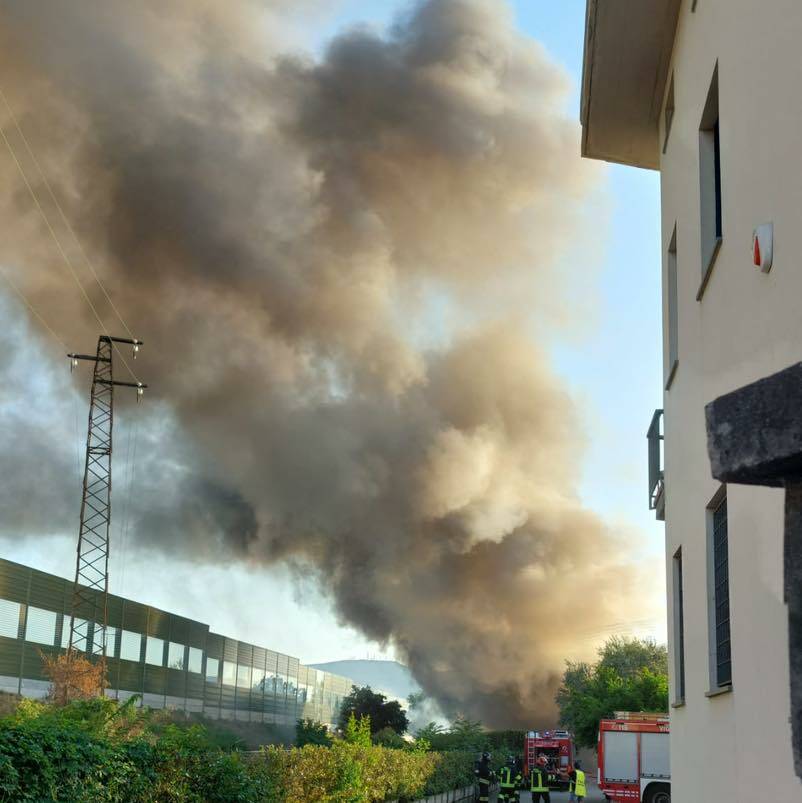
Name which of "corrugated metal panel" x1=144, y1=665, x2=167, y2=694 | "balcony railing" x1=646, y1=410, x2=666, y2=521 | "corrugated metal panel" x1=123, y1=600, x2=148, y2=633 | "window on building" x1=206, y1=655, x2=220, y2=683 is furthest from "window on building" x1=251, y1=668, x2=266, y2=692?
"balcony railing" x1=646, y1=410, x2=666, y2=521

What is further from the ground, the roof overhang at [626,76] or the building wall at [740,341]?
the roof overhang at [626,76]

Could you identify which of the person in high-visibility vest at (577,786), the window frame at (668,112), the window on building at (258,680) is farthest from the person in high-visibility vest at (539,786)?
the window on building at (258,680)

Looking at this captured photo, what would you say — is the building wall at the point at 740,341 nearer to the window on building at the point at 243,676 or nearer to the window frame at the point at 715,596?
the window frame at the point at 715,596

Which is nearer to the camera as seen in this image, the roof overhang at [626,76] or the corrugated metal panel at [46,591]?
the roof overhang at [626,76]

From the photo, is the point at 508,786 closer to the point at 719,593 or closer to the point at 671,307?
the point at 671,307

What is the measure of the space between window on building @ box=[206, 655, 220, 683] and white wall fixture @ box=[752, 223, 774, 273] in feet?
171

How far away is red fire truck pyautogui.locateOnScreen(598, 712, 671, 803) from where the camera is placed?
2616 cm

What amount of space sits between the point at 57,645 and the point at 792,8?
40099mm

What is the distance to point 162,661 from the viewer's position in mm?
49000

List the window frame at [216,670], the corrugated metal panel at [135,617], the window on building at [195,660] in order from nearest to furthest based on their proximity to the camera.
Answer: the corrugated metal panel at [135,617] < the window on building at [195,660] < the window frame at [216,670]

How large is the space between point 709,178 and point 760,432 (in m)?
6.41

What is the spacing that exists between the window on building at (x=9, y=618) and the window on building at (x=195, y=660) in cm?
1585

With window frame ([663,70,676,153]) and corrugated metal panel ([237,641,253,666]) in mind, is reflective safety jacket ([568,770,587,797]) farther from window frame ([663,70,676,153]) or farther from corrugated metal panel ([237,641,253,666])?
corrugated metal panel ([237,641,253,666])

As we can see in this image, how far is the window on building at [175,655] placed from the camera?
49.7m
